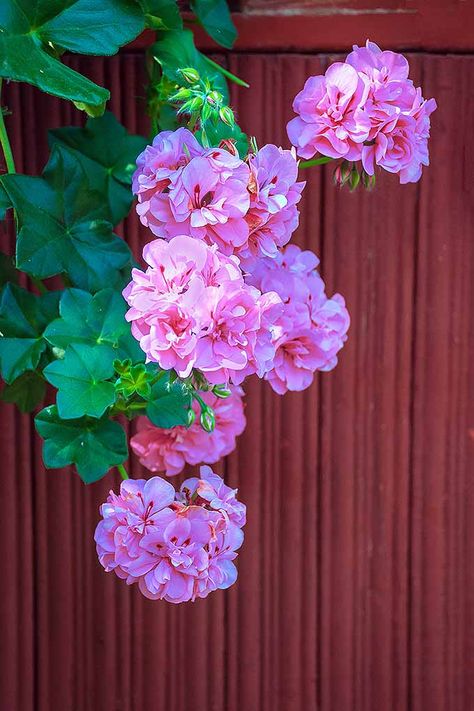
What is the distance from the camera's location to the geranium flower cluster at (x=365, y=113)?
961mm

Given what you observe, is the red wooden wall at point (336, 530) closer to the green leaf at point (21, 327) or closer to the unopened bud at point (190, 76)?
the green leaf at point (21, 327)

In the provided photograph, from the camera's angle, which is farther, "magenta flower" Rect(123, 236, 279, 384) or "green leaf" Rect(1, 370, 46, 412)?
"green leaf" Rect(1, 370, 46, 412)

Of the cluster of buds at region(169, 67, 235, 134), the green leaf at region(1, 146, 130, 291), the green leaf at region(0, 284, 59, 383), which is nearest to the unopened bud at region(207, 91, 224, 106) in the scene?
the cluster of buds at region(169, 67, 235, 134)

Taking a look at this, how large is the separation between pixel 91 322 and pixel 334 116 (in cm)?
37

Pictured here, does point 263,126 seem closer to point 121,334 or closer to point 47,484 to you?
point 121,334

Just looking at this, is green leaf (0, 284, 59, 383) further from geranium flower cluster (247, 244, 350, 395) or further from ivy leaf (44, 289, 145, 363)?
geranium flower cluster (247, 244, 350, 395)

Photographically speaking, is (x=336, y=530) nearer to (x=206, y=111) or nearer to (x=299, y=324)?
(x=299, y=324)

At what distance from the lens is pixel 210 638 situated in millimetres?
1438

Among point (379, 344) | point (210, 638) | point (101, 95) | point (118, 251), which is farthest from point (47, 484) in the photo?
point (101, 95)

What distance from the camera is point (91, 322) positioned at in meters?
1.04

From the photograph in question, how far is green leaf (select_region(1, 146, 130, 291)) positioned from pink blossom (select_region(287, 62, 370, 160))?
0.91 ft

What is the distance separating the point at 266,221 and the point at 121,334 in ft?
0.77

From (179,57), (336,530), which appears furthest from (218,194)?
(336,530)

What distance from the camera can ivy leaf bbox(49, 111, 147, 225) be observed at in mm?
1197
